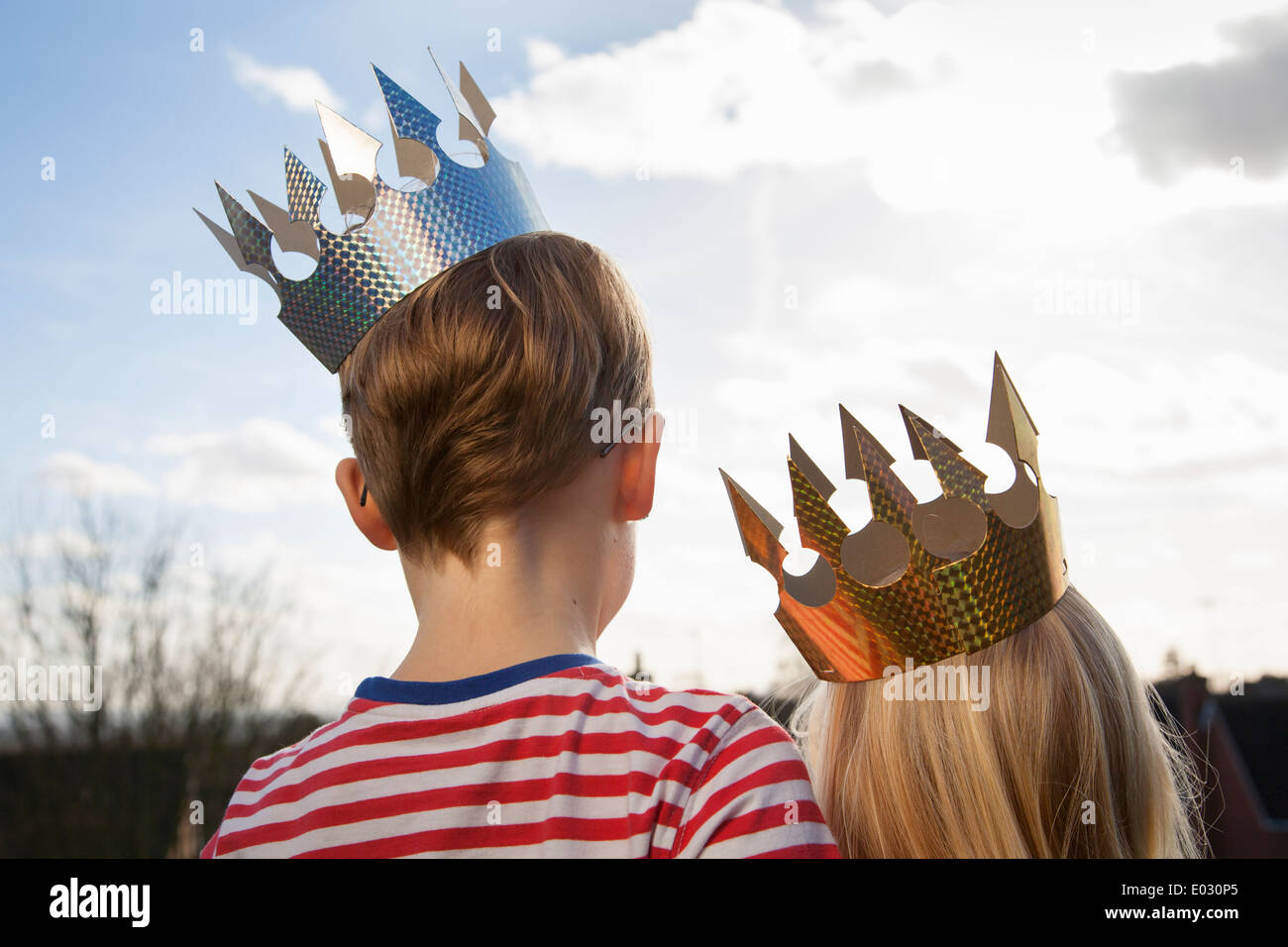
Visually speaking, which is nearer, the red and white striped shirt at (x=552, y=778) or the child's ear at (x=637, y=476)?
the red and white striped shirt at (x=552, y=778)

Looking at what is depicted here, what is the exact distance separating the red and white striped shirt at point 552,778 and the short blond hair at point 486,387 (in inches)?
8.7

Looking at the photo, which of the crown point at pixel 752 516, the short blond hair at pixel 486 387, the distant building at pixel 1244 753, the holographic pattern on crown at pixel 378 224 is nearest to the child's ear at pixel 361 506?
the short blond hair at pixel 486 387

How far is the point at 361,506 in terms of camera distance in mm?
1529

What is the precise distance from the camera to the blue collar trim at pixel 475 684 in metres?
1.22

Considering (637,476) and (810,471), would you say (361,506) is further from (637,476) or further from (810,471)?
(810,471)

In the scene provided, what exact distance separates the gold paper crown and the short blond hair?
38 cm

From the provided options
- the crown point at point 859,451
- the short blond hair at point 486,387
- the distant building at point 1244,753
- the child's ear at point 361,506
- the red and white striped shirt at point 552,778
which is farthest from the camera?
the distant building at point 1244,753

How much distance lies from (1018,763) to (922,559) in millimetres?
324

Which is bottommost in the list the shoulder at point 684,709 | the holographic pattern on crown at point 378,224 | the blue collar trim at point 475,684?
the shoulder at point 684,709

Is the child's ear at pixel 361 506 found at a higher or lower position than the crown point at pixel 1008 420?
lower

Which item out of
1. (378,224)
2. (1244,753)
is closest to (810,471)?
(378,224)

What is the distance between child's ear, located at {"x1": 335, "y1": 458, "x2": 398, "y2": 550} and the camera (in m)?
1.50

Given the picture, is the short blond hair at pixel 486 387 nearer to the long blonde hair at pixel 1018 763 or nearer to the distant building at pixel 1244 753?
the long blonde hair at pixel 1018 763
